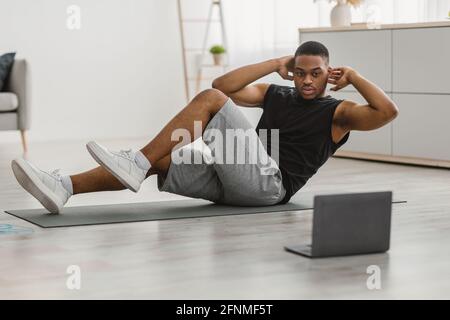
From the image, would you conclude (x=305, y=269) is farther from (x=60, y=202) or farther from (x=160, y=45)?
(x=160, y=45)

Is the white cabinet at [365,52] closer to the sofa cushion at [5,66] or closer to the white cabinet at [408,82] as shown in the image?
the white cabinet at [408,82]

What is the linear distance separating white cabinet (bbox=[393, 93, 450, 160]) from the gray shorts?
217cm

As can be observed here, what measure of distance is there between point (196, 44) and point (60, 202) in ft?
16.5

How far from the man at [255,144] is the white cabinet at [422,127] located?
2.08 m

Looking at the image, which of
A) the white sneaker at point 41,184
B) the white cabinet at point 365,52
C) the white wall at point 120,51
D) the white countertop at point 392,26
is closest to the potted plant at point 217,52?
the white wall at point 120,51

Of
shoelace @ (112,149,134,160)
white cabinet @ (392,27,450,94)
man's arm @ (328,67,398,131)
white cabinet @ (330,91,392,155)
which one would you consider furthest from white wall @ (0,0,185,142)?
man's arm @ (328,67,398,131)

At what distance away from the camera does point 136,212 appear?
13.2 ft

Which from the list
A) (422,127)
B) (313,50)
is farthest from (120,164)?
(422,127)

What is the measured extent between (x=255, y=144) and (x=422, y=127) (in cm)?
245

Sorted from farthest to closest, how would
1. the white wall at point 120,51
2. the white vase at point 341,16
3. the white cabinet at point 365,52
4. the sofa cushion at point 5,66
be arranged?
the white wall at point 120,51, the sofa cushion at point 5,66, the white vase at point 341,16, the white cabinet at point 365,52

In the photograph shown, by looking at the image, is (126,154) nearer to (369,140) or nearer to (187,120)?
(187,120)

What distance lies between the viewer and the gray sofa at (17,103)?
22.5 feet

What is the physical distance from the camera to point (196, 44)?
342 inches

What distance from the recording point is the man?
12.3 feet
